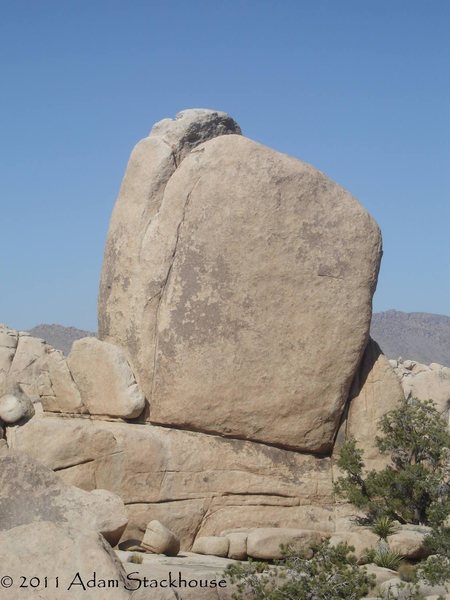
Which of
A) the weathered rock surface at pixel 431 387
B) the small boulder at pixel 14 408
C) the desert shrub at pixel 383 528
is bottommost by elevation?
the desert shrub at pixel 383 528

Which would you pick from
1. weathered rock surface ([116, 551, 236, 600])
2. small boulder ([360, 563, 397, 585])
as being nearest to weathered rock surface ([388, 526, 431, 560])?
small boulder ([360, 563, 397, 585])

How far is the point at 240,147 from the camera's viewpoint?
1612cm

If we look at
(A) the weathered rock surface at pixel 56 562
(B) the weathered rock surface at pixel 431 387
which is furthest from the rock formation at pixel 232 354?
(B) the weathered rock surface at pixel 431 387

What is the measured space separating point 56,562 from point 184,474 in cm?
535

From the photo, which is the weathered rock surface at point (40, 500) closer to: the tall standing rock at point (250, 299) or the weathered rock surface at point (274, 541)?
the weathered rock surface at point (274, 541)

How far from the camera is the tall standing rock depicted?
51.5 ft

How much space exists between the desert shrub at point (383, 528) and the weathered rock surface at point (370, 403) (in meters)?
1.46

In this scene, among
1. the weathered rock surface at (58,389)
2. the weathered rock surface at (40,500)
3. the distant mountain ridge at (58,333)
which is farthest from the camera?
the distant mountain ridge at (58,333)

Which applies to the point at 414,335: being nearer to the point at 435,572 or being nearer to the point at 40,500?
the point at 435,572

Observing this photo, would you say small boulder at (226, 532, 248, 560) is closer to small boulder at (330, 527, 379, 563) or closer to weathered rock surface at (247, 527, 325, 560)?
weathered rock surface at (247, 527, 325, 560)

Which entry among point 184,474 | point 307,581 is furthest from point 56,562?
point 184,474

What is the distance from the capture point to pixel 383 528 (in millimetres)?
14547

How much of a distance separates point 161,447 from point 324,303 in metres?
3.70

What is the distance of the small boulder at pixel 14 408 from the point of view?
15578mm
